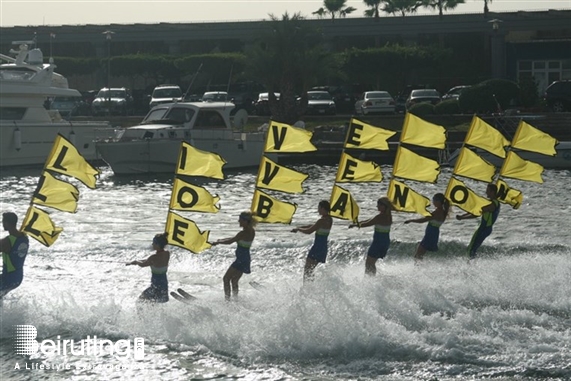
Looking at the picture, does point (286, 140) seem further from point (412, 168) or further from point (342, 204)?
point (412, 168)

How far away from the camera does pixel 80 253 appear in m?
22.9

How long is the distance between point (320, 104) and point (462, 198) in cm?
3394

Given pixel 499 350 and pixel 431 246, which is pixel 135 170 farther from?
pixel 499 350

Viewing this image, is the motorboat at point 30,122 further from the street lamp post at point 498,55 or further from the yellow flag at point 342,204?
the street lamp post at point 498,55

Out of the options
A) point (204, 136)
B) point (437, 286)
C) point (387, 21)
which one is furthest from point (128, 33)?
point (437, 286)

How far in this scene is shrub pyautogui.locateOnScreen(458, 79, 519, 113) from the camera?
1833 inches

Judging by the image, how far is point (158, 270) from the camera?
16031mm

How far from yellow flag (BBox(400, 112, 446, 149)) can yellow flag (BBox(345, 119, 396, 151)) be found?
582 mm

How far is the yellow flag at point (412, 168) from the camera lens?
1881 cm

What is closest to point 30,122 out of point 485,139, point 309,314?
point 485,139

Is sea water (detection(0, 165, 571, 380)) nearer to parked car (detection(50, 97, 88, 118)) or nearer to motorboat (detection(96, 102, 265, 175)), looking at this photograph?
motorboat (detection(96, 102, 265, 175))

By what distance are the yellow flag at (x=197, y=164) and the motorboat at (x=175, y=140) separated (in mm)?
20674

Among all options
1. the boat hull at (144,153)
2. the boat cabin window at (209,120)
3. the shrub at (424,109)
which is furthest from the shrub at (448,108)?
the boat hull at (144,153)

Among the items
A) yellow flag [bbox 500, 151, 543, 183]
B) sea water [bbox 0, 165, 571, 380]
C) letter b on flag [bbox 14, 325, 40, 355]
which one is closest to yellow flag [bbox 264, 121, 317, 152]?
sea water [bbox 0, 165, 571, 380]
